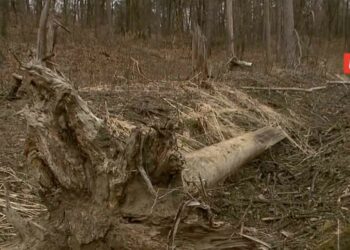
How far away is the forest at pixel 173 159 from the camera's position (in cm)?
262

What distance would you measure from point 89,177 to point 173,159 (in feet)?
1.55

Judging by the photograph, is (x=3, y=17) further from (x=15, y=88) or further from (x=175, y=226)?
(x=175, y=226)

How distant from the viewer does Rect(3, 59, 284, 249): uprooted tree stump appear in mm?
2604

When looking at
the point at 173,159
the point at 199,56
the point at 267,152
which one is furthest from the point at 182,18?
the point at 173,159

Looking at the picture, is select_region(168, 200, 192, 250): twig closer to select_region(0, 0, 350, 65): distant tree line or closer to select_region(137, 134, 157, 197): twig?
select_region(137, 134, 157, 197): twig

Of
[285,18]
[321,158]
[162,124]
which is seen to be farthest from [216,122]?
[285,18]

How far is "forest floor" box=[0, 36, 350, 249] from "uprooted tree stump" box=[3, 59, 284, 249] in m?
0.29

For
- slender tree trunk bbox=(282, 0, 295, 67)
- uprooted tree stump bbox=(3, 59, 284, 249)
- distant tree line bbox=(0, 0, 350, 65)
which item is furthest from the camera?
distant tree line bbox=(0, 0, 350, 65)

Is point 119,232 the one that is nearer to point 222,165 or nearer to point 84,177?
point 84,177

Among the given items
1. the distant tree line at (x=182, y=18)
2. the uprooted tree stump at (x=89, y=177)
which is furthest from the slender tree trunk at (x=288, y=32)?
the uprooted tree stump at (x=89, y=177)

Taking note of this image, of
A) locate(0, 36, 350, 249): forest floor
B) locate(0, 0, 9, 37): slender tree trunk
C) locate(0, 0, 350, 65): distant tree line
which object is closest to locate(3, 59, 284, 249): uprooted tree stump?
locate(0, 36, 350, 249): forest floor

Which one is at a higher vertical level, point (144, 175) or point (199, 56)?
point (199, 56)

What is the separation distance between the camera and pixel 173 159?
2.76m

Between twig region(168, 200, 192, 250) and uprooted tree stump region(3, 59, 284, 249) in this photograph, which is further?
uprooted tree stump region(3, 59, 284, 249)
